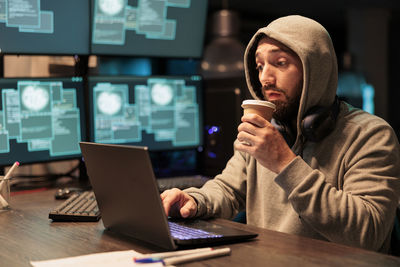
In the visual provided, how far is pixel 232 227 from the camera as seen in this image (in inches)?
52.4

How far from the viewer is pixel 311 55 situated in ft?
4.81

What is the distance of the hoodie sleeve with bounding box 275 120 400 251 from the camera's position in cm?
126

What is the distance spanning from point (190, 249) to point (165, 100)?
145 cm

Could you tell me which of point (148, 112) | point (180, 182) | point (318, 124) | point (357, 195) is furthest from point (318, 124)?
point (148, 112)

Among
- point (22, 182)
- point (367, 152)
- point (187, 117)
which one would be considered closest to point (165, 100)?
point (187, 117)

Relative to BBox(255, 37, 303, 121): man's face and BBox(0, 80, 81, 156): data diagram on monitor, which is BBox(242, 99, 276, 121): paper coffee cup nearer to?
BBox(255, 37, 303, 121): man's face

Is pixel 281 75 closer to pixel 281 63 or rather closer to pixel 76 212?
pixel 281 63

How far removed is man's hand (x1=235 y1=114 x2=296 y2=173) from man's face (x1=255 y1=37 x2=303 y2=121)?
0.26 meters

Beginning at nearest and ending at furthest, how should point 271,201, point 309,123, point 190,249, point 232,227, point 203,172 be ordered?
point 190,249
point 232,227
point 309,123
point 271,201
point 203,172

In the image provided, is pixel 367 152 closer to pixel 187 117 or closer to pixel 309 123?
pixel 309 123

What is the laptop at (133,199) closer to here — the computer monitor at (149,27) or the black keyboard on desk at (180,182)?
the black keyboard on desk at (180,182)

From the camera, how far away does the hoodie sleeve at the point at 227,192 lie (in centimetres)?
152

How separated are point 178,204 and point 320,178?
39 cm

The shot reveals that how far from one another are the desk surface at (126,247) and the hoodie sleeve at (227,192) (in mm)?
98
